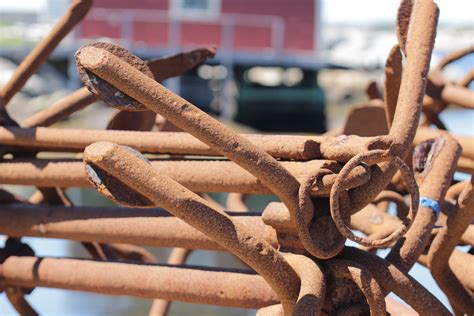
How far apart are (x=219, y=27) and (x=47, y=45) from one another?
14689 millimetres

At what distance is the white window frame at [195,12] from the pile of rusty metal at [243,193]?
14.6m

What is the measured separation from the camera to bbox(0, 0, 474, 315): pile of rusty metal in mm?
1137

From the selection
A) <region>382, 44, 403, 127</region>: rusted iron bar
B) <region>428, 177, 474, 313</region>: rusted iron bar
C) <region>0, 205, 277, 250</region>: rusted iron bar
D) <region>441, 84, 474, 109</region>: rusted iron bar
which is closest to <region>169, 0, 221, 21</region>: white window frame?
<region>441, 84, 474, 109</region>: rusted iron bar

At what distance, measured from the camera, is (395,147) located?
1.21 metres

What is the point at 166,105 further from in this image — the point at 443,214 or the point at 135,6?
the point at 135,6

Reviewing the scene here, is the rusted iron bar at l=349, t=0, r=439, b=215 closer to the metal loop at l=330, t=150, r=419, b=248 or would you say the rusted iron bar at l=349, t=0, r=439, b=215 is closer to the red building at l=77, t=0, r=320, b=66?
the metal loop at l=330, t=150, r=419, b=248

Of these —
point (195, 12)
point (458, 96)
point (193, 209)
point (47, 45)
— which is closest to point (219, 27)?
point (195, 12)

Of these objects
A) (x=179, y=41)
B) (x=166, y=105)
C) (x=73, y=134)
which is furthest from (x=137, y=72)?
(x=179, y=41)

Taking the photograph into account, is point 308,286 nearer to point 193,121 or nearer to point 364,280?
point 364,280

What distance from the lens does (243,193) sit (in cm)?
149

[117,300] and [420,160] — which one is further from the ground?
[420,160]

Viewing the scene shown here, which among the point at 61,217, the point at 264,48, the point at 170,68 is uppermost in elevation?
the point at 170,68

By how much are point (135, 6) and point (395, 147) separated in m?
16.0

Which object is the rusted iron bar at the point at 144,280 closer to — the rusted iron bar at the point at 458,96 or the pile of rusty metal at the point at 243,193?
the pile of rusty metal at the point at 243,193
